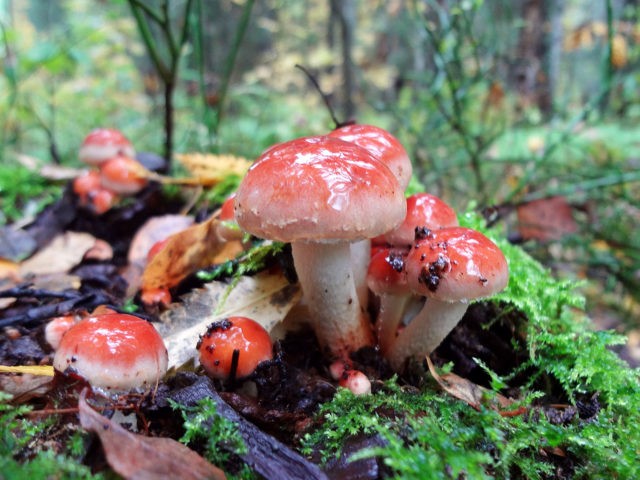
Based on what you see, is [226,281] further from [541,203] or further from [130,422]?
[541,203]

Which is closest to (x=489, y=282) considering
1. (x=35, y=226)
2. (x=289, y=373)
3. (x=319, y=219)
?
(x=319, y=219)

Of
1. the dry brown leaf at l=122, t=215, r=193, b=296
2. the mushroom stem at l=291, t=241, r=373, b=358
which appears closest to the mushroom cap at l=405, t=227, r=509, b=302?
the mushroom stem at l=291, t=241, r=373, b=358

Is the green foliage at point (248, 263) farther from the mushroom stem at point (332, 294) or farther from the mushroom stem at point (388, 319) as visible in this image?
the mushroom stem at point (388, 319)

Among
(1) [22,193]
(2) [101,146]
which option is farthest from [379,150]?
(1) [22,193]

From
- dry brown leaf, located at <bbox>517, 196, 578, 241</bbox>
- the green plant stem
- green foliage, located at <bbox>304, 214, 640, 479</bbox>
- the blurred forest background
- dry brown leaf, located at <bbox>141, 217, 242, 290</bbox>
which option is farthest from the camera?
dry brown leaf, located at <bbox>517, 196, 578, 241</bbox>

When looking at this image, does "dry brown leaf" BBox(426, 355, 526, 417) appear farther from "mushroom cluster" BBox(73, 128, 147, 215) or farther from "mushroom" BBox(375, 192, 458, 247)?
"mushroom cluster" BBox(73, 128, 147, 215)

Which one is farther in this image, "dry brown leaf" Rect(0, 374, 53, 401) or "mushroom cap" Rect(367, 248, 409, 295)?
"mushroom cap" Rect(367, 248, 409, 295)
